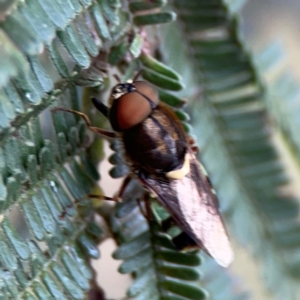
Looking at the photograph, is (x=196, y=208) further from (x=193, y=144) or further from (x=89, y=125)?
(x=89, y=125)

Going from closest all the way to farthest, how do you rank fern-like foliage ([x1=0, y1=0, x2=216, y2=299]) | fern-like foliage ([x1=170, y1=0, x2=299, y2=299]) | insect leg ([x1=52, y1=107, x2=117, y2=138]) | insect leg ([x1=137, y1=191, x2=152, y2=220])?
fern-like foliage ([x1=0, y1=0, x2=216, y2=299]), insect leg ([x1=52, y1=107, x2=117, y2=138]), insect leg ([x1=137, y1=191, x2=152, y2=220]), fern-like foliage ([x1=170, y1=0, x2=299, y2=299])

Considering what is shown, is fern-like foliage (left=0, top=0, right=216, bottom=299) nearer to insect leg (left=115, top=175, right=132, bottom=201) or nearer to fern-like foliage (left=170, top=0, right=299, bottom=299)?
insect leg (left=115, top=175, right=132, bottom=201)

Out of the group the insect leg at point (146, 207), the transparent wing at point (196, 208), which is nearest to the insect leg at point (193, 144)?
the transparent wing at point (196, 208)

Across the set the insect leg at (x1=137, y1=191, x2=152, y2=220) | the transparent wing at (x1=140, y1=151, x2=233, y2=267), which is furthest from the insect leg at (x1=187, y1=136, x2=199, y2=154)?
the insect leg at (x1=137, y1=191, x2=152, y2=220)

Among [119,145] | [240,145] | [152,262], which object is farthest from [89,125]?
[240,145]

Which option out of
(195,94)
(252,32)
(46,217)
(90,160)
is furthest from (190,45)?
(252,32)

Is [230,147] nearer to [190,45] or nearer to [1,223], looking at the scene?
[190,45]

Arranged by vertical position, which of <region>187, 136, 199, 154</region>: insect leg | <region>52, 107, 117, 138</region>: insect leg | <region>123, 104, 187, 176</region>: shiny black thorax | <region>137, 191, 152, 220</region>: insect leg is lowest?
<region>137, 191, 152, 220</region>: insect leg
